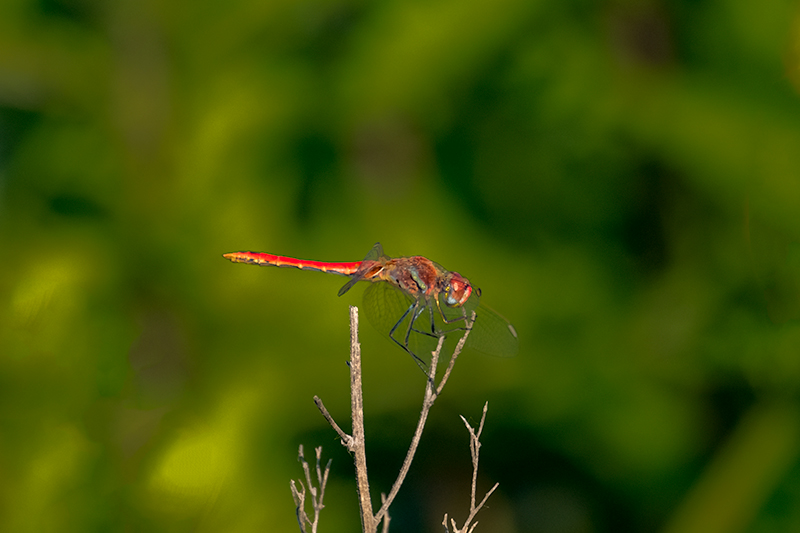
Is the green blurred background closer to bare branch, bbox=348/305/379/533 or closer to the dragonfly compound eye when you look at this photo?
the dragonfly compound eye

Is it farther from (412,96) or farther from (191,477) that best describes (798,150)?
(191,477)

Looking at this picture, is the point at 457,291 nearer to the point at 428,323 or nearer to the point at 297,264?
the point at 428,323

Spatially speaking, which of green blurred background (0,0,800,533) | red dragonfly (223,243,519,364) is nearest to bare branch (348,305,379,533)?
red dragonfly (223,243,519,364)

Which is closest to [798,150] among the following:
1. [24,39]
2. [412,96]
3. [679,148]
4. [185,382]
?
[679,148]

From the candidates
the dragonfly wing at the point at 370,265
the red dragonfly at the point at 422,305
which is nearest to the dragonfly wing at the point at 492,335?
the red dragonfly at the point at 422,305

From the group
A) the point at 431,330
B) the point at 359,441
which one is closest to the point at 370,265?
the point at 431,330

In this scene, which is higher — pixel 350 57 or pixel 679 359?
pixel 350 57

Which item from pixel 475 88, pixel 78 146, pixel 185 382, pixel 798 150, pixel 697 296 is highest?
pixel 798 150
